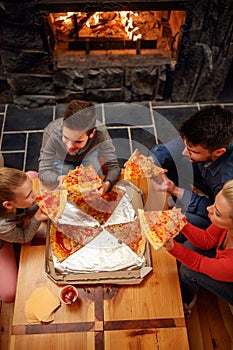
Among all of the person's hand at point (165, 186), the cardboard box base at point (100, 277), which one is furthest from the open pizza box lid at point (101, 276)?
the person's hand at point (165, 186)

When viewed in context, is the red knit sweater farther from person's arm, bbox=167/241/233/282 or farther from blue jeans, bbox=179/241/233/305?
blue jeans, bbox=179/241/233/305

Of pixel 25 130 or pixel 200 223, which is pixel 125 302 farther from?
pixel 25 130

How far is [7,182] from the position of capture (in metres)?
1.73

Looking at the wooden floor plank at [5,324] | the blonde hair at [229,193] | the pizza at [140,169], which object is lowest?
the wooden floor plank at [5,324]

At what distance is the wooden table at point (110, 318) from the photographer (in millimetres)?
1598

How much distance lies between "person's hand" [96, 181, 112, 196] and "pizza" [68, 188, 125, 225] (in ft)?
0.05

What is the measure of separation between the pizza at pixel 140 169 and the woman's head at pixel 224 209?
1.58 ft

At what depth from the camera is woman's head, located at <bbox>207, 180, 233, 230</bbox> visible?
1.62 m

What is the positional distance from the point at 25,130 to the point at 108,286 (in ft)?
5.39

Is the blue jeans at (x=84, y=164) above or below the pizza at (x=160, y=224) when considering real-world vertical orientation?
below

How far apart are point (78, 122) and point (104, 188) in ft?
1.18

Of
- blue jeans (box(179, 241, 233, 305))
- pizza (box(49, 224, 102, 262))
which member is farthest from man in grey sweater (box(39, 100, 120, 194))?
blue jeans (box(179, 241, 233, 305))

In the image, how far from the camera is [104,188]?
2.01 metres

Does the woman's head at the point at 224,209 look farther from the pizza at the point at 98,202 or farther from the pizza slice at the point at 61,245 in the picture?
the pizza slice at the point at 61,245
